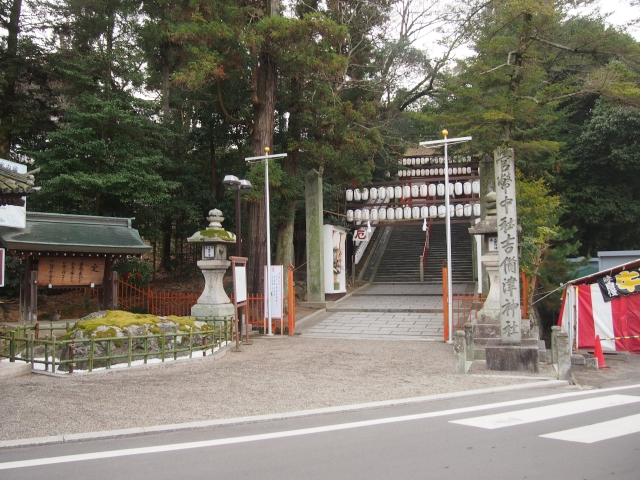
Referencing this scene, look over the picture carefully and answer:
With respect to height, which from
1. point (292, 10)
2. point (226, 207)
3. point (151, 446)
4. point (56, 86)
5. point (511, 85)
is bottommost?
point (151, 446)

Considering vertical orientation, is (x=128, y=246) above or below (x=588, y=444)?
above

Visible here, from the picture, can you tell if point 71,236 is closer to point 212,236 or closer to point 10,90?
point 212,236

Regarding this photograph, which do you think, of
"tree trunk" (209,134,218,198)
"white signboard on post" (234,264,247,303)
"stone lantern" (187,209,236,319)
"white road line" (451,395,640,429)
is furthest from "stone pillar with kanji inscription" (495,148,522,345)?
"tree trunk" (209,134,218,198)

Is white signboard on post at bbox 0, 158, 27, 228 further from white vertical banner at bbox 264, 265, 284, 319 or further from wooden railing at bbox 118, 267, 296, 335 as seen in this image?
white vertical banner at bbox 264, 265, 284, 319

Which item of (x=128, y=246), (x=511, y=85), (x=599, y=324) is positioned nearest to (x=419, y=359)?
(x=599, y=324)

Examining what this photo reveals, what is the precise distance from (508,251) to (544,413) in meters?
4.15

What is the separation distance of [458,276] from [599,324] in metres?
11.4

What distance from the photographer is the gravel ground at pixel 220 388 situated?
6531mm

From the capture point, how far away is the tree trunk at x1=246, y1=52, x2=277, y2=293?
17250mm

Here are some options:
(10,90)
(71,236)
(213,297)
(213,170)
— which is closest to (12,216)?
(71,236)

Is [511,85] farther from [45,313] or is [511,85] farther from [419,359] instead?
[45,313]

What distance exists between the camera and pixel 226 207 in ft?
74.5

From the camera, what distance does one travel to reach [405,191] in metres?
23.2

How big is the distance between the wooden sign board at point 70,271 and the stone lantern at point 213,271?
4234 millimetres
